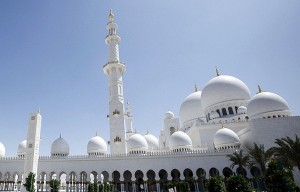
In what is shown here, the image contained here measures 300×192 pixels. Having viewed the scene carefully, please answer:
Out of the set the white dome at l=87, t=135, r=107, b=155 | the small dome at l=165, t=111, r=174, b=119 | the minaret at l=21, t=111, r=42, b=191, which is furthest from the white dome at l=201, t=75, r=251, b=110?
the minaret at l=21, t=111, r=42, b=191

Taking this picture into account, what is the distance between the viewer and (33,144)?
84.3 feet

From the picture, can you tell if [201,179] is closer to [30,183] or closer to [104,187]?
[104,187]

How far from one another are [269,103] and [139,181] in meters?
19.0

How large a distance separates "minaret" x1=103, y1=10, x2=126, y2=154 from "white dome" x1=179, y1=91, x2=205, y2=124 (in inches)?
532

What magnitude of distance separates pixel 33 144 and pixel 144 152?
13.1 metres

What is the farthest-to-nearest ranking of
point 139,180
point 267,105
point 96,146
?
1. point 96,146
2. point 139,180
3. point 267,105

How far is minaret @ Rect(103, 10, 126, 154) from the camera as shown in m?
32.0

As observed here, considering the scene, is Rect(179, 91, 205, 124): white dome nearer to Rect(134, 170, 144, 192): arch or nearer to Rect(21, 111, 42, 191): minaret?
Rect(134, 170, 144, 192): arch

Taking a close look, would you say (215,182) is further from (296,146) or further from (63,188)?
(63,188)

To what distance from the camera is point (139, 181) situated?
99.8ft

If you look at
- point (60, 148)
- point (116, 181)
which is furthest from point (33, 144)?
point (116, 181)

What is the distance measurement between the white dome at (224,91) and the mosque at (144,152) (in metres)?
1.87

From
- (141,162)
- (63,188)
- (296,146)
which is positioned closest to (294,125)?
(296,146)

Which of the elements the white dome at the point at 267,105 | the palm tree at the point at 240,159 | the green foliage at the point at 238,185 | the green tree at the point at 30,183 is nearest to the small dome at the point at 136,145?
the palm tree at the point at 240,159
